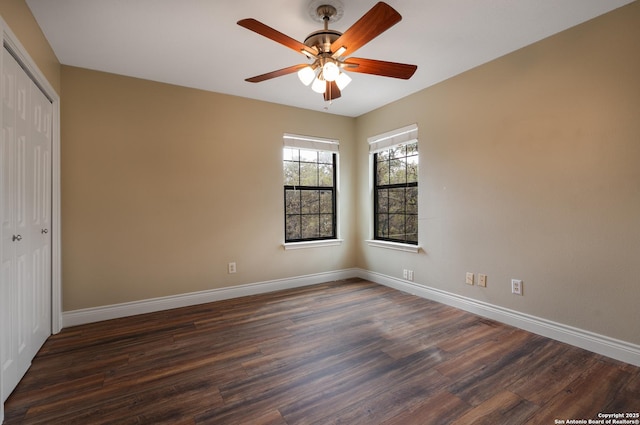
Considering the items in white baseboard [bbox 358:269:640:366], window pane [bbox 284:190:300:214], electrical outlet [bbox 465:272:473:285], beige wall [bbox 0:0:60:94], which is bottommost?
white baseboard [bbox 358:269:640:366]

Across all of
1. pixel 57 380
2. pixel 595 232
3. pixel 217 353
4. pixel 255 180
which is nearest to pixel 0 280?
pixel 57 380

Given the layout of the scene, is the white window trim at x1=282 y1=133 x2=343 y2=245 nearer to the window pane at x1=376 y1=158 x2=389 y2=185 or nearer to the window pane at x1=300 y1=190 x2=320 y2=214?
the window pane at x1=300 y1=190 x2=320 y2=214

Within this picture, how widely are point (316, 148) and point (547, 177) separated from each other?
2.68 metres

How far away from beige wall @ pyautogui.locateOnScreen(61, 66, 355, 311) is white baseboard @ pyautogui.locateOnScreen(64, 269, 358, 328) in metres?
0.06

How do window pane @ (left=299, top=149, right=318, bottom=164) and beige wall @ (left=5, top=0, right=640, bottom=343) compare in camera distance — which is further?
window pane @ (left=299, top=149, right=318, bottom=164)

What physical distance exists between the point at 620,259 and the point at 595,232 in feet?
0.76

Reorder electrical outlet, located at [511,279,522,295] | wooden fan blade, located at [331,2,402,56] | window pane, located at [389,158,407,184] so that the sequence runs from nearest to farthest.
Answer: wooden fan blade, located at [331,2,402,56], electrical outlet, located at [511,279,522,295], window pane, located at [389,158,407,184]

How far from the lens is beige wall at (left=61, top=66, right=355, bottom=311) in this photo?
292cm

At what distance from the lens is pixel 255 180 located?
382 cm

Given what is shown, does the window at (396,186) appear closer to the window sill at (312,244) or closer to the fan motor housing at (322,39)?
the window sill at (312,244)

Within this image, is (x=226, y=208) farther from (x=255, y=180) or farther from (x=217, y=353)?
(x=217, y=353)

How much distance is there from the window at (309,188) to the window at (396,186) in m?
0.64

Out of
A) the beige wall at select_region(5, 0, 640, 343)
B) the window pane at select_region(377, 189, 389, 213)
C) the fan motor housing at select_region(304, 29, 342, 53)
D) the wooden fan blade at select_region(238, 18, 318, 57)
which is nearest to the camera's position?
the wooden fan blade at select_region(238, 18, 318, 57)

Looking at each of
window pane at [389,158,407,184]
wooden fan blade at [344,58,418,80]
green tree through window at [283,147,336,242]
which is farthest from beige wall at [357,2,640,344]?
green tree through window at [283,147,336,242]
